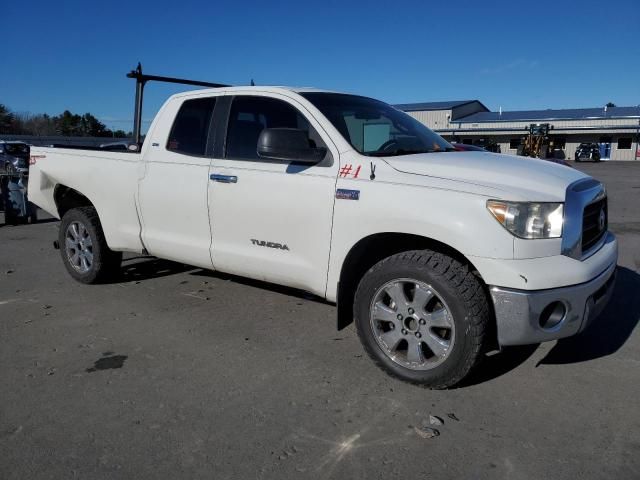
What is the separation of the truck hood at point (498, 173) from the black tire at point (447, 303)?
1.58 ft

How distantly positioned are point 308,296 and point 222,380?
193cm

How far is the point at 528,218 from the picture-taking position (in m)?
3.00

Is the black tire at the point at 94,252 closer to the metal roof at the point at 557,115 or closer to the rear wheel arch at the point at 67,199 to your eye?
the rear wheel arch at the point at 67,199

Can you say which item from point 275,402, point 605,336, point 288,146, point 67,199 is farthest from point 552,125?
point 275,402

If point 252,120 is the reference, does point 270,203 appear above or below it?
below

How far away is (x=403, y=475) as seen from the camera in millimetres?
2502

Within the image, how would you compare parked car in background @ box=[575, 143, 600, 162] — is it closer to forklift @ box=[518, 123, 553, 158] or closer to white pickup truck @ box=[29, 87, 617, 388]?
forklift @ box=[518, 123, 553, 158]

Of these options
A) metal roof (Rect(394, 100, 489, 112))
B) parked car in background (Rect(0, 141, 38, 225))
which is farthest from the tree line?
parked car in background (Rect(0, 141, 38, 225))

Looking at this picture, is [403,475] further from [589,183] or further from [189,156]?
[189,156]

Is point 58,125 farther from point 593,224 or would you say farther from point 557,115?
point 593,224

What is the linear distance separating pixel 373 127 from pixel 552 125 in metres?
57.5

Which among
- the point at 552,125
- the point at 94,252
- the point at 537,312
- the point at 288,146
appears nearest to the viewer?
the point at 537,312

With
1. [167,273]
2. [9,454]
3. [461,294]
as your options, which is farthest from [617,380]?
[167,273]

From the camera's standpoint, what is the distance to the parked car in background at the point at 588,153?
47688mm
